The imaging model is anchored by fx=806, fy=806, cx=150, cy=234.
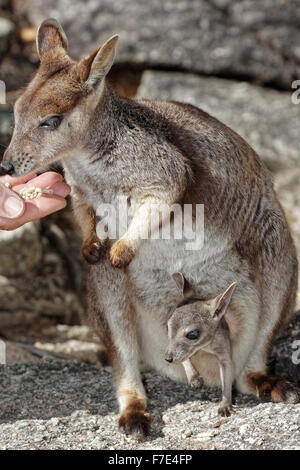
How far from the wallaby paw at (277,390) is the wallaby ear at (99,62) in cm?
207

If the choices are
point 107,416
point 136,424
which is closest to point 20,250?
point 107,416

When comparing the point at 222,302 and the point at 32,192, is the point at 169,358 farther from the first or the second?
the point at 32,192

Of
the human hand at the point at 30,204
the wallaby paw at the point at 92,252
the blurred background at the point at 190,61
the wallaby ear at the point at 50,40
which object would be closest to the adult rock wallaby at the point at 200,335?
the wallaby paw at the point at 92,252

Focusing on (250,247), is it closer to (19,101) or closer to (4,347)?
(19,101)

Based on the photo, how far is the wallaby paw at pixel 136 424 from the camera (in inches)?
177

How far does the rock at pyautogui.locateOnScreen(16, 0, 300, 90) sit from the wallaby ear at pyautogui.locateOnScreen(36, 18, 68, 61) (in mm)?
4296

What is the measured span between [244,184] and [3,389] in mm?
2054

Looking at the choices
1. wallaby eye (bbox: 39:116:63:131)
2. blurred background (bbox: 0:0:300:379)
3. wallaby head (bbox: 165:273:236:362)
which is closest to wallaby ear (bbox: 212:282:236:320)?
wallaby head (bbox: 165:273:236:362)

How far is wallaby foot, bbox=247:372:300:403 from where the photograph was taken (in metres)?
4.78

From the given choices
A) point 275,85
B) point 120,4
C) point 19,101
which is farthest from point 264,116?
point 19,101

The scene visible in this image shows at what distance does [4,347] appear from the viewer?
6.02m

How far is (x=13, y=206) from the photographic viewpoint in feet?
15.6

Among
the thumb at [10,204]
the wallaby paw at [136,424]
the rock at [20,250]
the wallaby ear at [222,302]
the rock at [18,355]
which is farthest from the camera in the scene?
the rock at [20,250]

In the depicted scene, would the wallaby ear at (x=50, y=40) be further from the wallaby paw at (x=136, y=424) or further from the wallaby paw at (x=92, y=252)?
the wallaby paw at (x=136, y=424)
